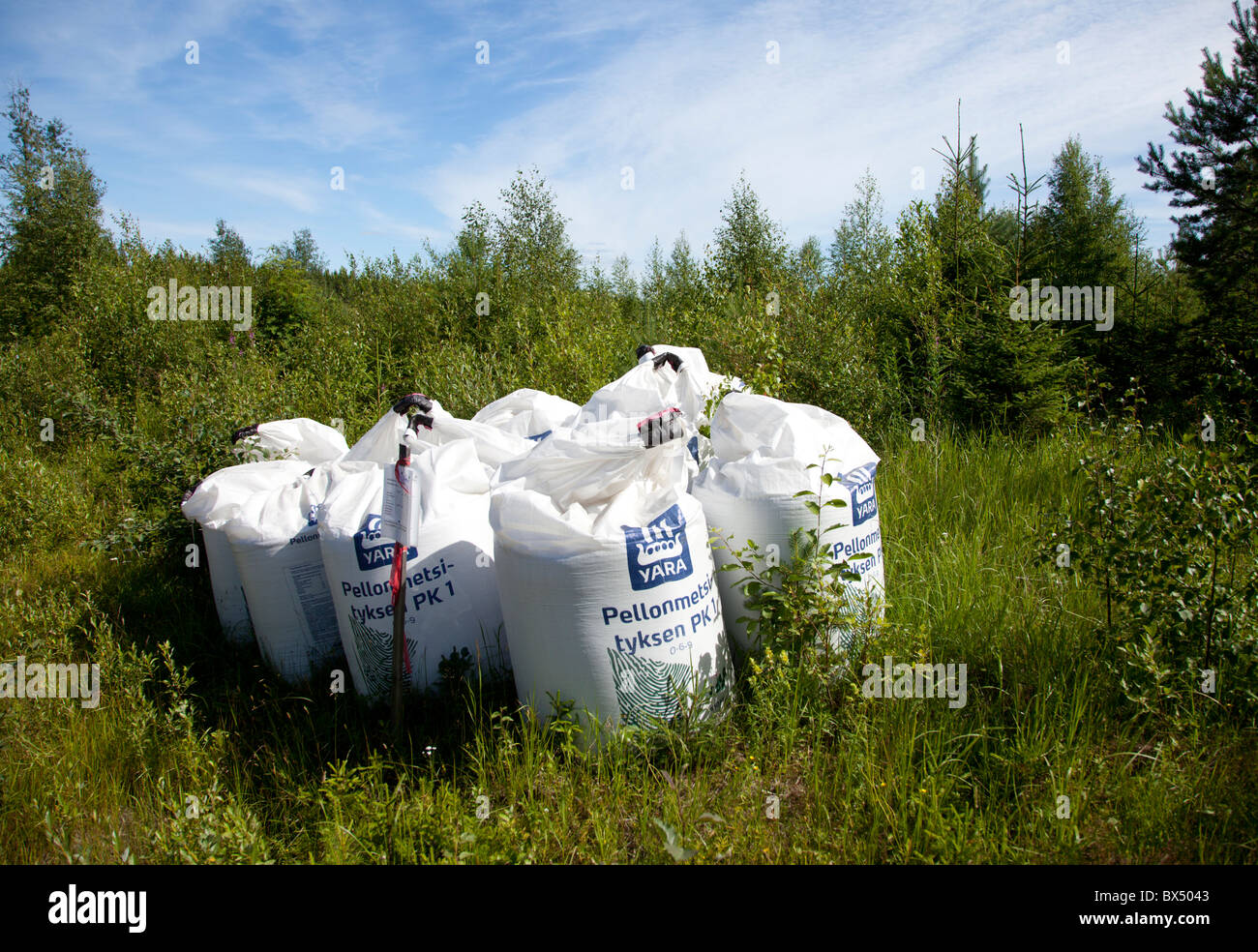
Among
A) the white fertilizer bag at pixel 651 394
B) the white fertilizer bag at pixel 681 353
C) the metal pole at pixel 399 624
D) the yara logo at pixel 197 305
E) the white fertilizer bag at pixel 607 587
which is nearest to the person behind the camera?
the white fertilizer bag at pixel 607 587

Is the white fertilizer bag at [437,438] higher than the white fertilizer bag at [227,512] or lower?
higher

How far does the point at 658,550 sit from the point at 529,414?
6.06ft

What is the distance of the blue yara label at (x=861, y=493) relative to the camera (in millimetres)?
2523

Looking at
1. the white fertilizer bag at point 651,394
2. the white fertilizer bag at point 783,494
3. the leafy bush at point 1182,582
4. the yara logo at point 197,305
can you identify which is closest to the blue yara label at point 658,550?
the white fertilizer bag at point 783,494

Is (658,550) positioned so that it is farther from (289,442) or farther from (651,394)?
(289,442)

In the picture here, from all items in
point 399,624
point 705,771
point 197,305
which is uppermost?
point 197,305

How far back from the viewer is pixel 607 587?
2.10 m

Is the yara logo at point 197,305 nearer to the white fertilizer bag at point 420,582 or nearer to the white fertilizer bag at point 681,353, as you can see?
the white fertilizer bag at point 681,353

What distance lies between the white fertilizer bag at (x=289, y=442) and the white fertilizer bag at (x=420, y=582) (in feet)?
4.35

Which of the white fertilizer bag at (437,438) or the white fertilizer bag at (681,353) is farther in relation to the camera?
the white fertilizer bag at (681,353)

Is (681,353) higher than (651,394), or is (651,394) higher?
(681,353)

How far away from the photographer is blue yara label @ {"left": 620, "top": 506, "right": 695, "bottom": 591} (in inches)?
83.4

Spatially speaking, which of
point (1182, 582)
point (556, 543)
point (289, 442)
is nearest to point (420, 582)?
point (556, 543)
